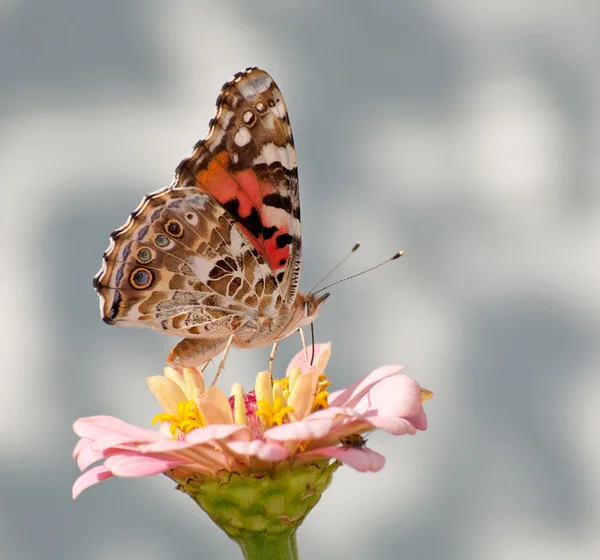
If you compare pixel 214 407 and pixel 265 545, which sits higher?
pixel 214 407

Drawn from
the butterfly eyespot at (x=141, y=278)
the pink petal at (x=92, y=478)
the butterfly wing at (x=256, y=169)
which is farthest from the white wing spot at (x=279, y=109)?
the pink petal at (x=92, y=478)

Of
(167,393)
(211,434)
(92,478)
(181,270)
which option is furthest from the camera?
(181,270)

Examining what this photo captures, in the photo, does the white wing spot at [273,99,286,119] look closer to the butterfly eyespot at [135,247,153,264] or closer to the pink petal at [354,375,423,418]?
the butterfly eyespot at [135,247,153,264]

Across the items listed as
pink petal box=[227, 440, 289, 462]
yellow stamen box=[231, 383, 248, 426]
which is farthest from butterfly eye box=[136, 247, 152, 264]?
pink petal box=[227, 440, 289, 462]

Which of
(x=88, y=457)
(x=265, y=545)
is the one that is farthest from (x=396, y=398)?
(x=88, y=457)

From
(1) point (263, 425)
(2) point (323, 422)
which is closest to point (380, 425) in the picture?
(2) point (323, 422)

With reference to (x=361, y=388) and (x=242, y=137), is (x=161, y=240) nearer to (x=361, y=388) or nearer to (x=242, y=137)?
(x=242, y=137)
